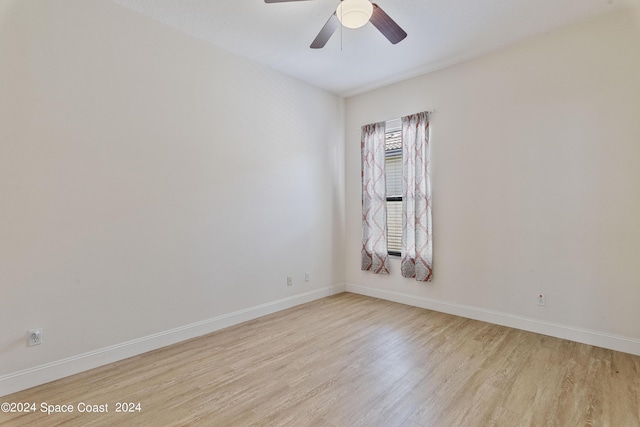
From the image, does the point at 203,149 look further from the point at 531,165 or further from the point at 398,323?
the point at 531,165

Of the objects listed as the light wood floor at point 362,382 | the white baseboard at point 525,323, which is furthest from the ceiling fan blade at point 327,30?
the white baseboard at point 525,323

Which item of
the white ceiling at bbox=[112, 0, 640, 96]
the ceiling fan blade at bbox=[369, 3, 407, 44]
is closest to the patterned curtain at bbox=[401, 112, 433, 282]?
the white ceiling at bbox=[112, 0, 640, 96]

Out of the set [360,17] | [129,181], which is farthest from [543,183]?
[129,181]

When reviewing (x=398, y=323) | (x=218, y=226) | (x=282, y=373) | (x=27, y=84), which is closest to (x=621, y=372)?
(x=398, y=323)

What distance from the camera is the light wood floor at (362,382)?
192cm

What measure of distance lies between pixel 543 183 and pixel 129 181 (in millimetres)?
3995

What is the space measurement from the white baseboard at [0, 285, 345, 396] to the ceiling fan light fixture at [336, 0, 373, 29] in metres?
3.05

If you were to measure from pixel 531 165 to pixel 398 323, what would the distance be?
7.21 feet

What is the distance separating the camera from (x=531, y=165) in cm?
328

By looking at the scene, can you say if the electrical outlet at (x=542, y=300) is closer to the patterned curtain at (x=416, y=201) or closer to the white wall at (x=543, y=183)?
the white wall at (x=543, y=183)

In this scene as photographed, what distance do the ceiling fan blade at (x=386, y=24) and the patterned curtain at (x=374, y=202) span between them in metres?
1.98

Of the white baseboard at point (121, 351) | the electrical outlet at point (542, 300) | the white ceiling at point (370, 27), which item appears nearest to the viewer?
the white baseboard at point (121, 351)

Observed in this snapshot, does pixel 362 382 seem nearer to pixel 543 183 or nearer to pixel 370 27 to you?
pixel 543 183

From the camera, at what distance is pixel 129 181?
9.15 ft
